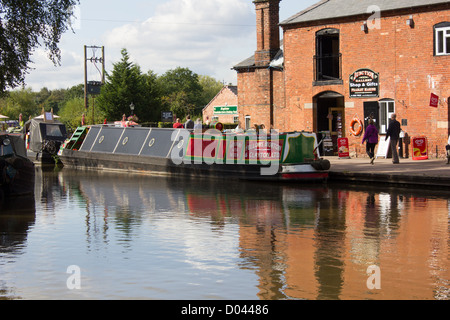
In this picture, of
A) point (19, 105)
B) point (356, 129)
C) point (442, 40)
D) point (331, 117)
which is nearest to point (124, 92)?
point (331, 117)

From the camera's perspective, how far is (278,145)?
60.1 feet

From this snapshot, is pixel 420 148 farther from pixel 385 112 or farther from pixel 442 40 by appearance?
pixel 442 40

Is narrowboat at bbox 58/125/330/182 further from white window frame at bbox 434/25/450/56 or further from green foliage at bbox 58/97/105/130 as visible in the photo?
green foliage at bbox 58/97/105/130

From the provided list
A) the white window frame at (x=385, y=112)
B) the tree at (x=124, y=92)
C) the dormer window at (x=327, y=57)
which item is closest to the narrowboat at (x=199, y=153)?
the white window frame at (x=385, y=112)

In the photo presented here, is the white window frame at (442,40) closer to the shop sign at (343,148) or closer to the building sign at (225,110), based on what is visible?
the shop sign at (343,148)

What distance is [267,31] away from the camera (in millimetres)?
31453

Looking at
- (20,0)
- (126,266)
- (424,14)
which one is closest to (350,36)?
(424,14)

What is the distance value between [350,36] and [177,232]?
1613cm

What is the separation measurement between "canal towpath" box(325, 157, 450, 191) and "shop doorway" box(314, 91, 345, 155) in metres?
5.04

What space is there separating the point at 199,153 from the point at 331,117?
8.00 meters

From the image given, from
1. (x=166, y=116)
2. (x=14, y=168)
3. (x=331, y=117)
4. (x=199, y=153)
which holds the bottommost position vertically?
(x=14, y=168)

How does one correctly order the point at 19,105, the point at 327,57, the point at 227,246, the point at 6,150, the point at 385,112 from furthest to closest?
the point at 19,105 < the point at 327,57 < the point at 385,112 < the point at 6,150 < the point at 227,246

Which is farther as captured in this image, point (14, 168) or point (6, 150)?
point (6, 150)

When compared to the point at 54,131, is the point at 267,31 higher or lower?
higher
